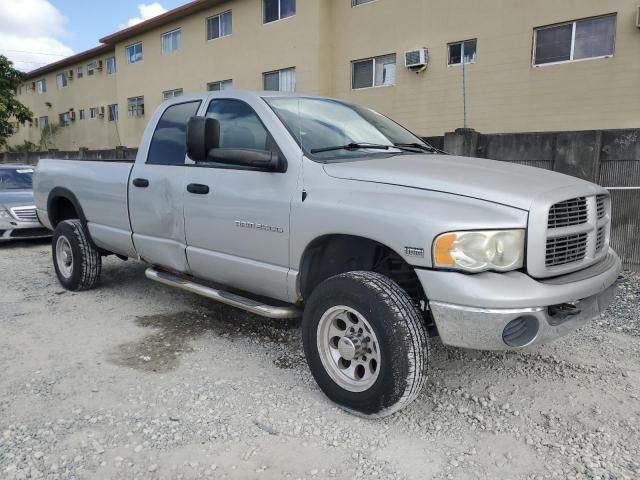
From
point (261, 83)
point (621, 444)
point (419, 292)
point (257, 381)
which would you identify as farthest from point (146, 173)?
point (261, 83)

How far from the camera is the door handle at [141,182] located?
14.2 ft

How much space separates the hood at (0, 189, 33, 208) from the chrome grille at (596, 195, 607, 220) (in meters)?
8.47

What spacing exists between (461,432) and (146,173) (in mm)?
3213

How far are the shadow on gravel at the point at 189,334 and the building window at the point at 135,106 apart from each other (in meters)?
20.6

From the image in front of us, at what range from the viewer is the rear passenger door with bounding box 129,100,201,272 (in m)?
4.08

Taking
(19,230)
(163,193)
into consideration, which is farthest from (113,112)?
(163,193)

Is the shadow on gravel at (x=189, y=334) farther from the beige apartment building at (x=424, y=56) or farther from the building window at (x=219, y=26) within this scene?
the building window at (x=219, y=26)

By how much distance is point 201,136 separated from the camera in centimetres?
337

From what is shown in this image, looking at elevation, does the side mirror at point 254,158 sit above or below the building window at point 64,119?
below

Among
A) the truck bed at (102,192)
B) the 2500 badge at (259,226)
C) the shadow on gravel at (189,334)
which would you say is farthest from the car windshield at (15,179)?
the 2500 badge at (259,226)

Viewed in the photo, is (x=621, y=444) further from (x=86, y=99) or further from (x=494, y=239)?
(x=86, y=99)

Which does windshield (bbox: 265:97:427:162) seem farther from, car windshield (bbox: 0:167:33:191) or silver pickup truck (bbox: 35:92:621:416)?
car windshield (bbox: 0:167:33:191)

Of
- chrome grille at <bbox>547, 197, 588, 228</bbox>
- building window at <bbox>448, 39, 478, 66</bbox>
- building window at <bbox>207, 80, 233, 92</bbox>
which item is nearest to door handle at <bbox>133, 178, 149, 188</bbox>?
chrome grille at <bbox>547, 197, 588, 228</bbox>

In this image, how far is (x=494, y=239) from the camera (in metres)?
2.51
